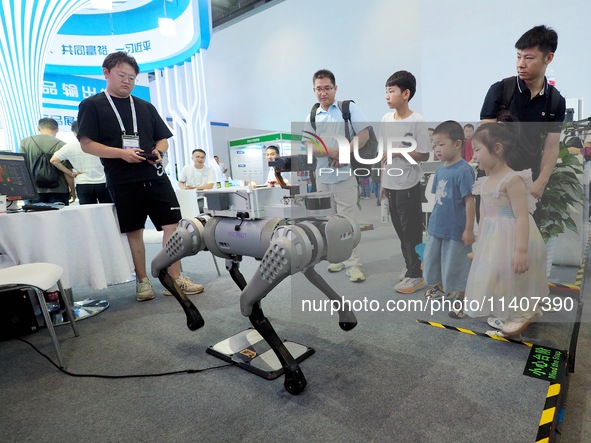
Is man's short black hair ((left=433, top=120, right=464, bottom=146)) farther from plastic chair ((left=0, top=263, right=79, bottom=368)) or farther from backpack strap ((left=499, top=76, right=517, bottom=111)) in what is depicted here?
plastic chair ((left=0, top=263, right=79, bottom=368))

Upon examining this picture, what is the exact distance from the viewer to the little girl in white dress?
1.55 meters

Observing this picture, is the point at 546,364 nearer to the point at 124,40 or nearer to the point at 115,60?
the point at 115,60

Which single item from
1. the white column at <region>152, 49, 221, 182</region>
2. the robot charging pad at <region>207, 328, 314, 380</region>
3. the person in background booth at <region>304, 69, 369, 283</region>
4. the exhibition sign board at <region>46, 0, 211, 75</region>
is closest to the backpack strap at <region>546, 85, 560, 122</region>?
the person in background booth at <region>304, 69, 369, 283</region>

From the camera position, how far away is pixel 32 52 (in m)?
3.44

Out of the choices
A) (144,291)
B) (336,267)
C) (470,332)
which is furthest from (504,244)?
(144,291)

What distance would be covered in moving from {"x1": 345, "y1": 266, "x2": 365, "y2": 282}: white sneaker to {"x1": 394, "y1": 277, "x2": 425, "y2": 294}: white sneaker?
0.20 m

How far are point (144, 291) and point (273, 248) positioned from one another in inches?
67.0

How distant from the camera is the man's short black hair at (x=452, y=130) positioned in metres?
1.68

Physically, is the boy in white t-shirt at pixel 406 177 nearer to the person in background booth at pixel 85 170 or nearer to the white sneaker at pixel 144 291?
the white sneaker at pixel 144 291

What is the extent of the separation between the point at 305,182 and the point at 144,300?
1.63 m

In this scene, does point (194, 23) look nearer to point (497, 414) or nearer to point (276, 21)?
point (276, 21)

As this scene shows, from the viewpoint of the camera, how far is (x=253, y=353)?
5.44 feet

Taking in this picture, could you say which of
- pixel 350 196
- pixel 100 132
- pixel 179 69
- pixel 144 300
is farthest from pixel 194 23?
pixel 350 196

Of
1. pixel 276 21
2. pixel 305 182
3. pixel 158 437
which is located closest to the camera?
pixel 158 437
